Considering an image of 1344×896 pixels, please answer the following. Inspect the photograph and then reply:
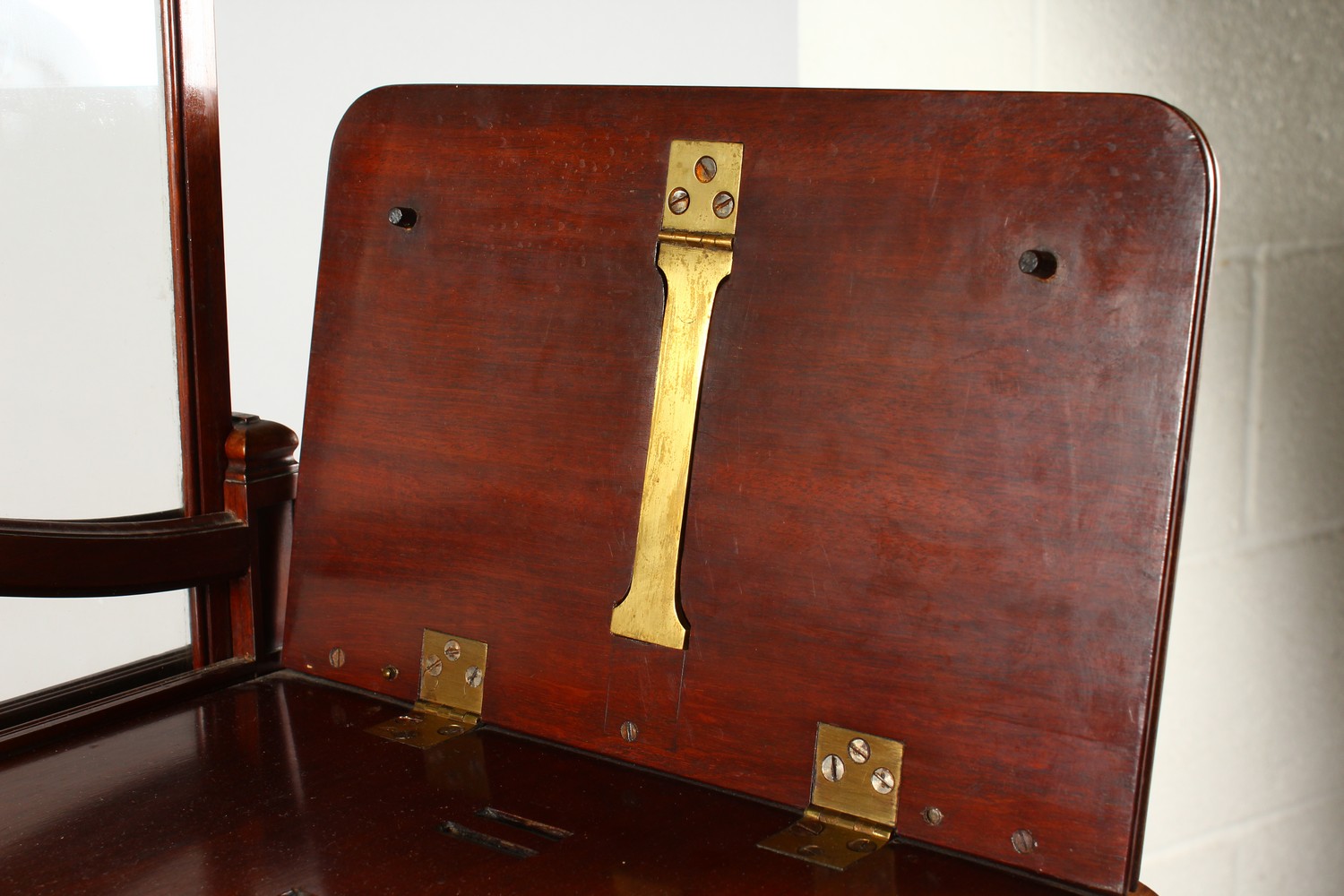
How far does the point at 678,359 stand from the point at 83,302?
1.68 ft

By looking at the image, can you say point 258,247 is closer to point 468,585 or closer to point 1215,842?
point 468,585

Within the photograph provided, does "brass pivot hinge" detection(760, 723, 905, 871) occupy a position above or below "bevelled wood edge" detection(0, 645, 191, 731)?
above

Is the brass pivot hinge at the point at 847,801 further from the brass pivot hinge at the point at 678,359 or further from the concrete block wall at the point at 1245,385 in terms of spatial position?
the concrete block wall at the point at 1245,385

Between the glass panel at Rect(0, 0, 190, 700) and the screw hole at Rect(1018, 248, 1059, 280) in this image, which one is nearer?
the screw hole at Rect(1018, 248, 1059, 280)

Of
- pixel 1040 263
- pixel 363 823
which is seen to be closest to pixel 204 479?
pixel 363 823

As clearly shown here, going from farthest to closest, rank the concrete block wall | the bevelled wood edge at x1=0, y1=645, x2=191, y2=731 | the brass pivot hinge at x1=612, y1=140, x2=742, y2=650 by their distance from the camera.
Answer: the concrete block wall → the bevelled wood edge at x1=0, y1=645, x2=191, y2=731 → the brass pivot hinge at x1=612, y1=140, x2=742, y2=650

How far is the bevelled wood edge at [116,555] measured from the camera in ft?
3.16

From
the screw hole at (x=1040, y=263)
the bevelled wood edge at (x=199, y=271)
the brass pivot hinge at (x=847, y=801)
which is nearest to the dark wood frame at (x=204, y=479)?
the bevelled wood edge at (x=199, y=271)

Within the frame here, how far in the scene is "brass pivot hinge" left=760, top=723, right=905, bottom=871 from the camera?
0.81 m

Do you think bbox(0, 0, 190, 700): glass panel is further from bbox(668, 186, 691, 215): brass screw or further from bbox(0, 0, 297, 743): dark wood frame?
bbox(668, 186, 691, 215): brass screw

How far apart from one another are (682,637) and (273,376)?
889 mm

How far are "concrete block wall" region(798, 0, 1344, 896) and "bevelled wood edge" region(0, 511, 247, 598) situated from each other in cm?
81

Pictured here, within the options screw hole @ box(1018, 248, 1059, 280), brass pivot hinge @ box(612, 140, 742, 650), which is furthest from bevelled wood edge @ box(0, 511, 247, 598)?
screw hole @ box(1018, 248, 1059, 280)

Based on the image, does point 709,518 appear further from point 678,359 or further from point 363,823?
point 363,823
